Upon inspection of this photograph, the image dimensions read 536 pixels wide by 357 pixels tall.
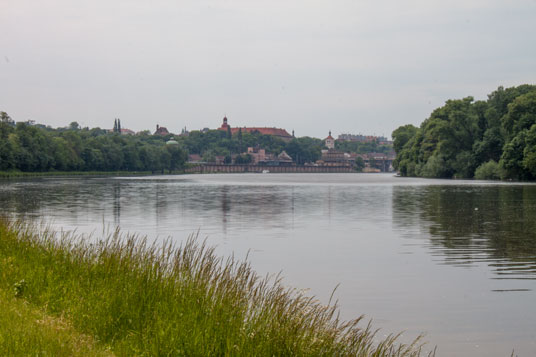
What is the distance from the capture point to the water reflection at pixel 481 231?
21625 mm

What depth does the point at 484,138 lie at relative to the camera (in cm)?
11894

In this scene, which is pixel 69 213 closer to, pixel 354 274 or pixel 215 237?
pixel 215 237

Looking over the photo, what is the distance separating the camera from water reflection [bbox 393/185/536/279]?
2162 cm

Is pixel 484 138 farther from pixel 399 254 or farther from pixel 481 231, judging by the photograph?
pixel 399 254

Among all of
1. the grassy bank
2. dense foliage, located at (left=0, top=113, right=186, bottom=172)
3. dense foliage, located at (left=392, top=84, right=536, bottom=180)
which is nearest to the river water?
the grassy bank

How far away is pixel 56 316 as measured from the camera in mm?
10430

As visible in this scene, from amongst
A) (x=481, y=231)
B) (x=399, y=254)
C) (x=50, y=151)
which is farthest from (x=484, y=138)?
(x=399, y=254)

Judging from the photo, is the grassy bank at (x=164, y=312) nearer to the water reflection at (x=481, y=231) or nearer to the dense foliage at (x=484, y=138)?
the water reflection at (x=481, y=231)

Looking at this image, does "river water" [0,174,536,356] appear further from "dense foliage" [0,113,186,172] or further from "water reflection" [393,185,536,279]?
"dense foliage" [0,113,186,172]

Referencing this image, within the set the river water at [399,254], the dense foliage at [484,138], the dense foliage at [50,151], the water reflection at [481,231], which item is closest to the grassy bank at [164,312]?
the river water at [399,254]

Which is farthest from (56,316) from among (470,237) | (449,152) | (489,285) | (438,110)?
(438,110)

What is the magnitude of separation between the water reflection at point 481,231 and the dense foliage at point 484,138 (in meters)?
56.3

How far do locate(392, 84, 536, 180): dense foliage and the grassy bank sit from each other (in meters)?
93.8

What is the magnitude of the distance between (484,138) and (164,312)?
117m
